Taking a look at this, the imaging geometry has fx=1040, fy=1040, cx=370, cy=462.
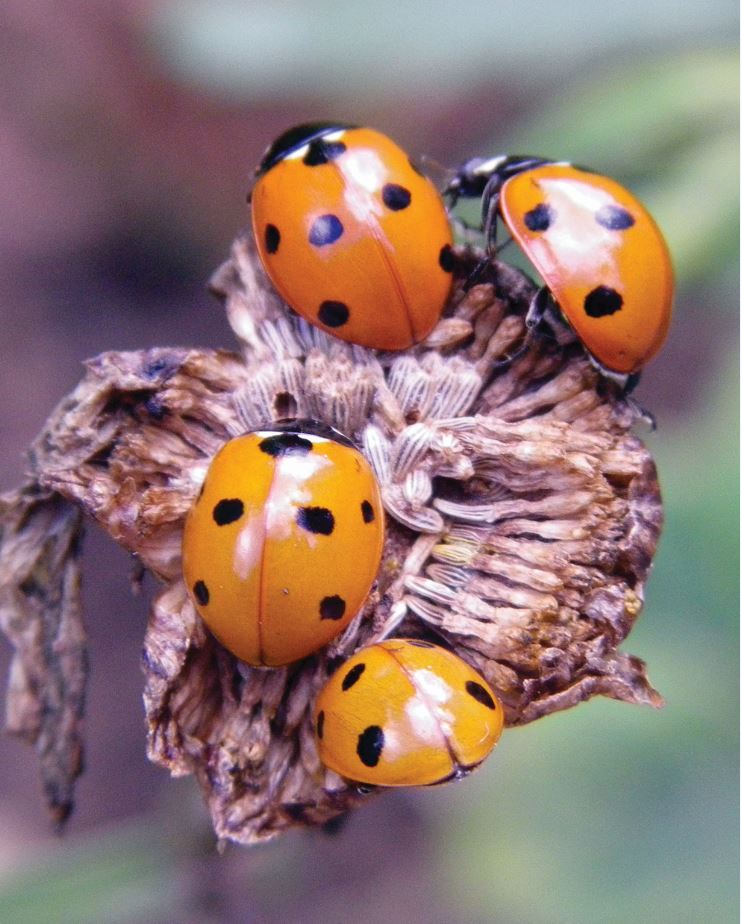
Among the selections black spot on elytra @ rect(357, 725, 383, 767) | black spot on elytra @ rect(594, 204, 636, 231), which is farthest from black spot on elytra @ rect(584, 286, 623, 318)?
black spot on elytra @ rect(357, 725, 383, 767)

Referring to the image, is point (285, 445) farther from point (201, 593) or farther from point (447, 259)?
point (447, 259)

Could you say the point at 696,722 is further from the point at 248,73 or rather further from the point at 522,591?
the point at 248,73

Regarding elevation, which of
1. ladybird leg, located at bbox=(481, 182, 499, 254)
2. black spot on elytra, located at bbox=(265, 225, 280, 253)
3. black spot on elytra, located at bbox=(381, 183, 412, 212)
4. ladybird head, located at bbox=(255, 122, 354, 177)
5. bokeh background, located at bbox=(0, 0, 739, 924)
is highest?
ladybird head, located at bbox=(255, 122, 354, 177)

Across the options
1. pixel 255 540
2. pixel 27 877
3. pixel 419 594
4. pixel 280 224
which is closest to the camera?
pixel 255 540

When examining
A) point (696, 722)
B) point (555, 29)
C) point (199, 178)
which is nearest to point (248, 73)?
point (199, 178)

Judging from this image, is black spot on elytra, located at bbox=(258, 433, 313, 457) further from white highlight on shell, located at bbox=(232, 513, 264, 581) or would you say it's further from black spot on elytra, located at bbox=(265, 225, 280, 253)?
black spot on elytra, located at bbox=(265, 225, 280, 253)

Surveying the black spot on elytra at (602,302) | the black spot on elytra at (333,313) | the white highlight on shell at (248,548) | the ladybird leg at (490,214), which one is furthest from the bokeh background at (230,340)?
the black spot on elytra at (333,313)

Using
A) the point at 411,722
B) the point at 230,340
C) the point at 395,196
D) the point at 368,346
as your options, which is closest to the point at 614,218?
the point at 395,196
